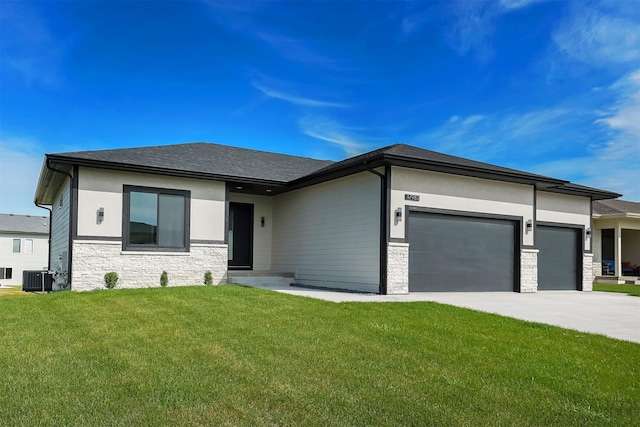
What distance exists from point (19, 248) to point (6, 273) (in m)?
2.02

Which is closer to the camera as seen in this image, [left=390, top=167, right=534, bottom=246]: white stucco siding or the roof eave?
the roof eave

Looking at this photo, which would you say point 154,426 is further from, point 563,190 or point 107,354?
point 563,190

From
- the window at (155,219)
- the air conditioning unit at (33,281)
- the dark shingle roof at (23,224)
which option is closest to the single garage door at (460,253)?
the window at (155,219)

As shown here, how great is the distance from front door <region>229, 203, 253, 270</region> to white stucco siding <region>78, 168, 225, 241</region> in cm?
188

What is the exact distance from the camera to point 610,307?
1134 cm

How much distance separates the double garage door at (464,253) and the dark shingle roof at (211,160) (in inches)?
194

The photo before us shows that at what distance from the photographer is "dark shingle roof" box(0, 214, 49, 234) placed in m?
35.3

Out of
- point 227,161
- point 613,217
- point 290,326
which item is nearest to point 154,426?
point 290,326

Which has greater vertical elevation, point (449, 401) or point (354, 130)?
point (354, 130)

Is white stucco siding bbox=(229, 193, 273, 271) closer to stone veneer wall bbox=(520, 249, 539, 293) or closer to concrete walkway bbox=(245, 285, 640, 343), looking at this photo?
concrete walkway bbox=(245, 285, 640, 343)

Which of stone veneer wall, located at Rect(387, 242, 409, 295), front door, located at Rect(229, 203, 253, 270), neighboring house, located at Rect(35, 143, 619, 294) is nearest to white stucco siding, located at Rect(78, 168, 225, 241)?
neighboring house, located at Rect(35, 143, 619, 294)

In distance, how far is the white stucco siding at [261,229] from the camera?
1673cm

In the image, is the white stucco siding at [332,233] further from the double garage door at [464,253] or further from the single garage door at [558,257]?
the single garage door at [558,257]

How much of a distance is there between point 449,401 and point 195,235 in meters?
11.1
